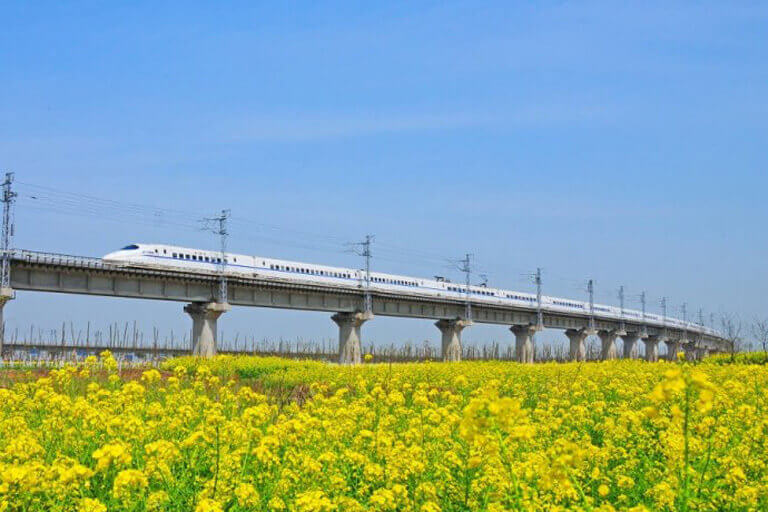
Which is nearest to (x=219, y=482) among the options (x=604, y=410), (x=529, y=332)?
(x=604, y=410)

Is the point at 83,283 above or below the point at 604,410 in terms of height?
above

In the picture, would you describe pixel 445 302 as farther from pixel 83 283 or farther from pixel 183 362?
pixel 183 362

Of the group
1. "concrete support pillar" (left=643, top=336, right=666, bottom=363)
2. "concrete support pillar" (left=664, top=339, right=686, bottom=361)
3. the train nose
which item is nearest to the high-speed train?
the train nose

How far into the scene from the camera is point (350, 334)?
6256cm

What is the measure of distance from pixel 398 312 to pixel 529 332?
71.0 ft

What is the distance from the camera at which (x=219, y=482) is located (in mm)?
6211

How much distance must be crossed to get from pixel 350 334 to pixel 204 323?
47.3ft

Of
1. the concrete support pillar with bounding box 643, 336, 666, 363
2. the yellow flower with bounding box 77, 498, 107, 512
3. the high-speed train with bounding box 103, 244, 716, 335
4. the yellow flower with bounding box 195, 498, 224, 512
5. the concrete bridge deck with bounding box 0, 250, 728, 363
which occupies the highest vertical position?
the high-speed train with bounding box 103, 244, 716, 335

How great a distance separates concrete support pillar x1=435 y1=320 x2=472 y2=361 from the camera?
7281 cm

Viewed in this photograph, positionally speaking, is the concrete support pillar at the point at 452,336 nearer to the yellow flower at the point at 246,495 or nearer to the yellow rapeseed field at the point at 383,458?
the yellow rapeseed field at the point at 383,458

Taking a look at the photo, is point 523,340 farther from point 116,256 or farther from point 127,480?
point 127,480

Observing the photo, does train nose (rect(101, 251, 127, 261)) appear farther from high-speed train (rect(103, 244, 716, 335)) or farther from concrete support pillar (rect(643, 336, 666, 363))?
concrete support pillar (rect(643, 336, 666, 363))

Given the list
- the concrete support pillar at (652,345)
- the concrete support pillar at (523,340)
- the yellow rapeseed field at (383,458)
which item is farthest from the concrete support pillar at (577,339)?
the yellow rapeseed field at (383,458)

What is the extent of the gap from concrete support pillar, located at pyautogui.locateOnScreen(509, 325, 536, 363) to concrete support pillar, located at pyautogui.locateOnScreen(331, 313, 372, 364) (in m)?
24.8
